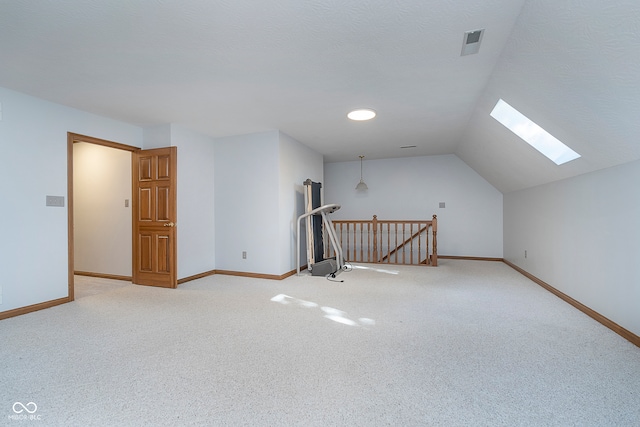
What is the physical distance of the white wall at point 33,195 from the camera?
3.15 m

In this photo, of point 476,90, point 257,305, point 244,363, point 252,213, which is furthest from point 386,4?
point 252,213

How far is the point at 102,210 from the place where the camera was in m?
5.03

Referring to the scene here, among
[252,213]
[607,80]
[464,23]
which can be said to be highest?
[464,23]

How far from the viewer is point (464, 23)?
2.08 metres

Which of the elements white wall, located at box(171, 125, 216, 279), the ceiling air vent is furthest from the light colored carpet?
the ceiling air vent

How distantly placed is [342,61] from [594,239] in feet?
10.0

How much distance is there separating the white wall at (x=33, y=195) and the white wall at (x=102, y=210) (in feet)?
3.86

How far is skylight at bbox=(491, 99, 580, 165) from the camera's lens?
336 cm

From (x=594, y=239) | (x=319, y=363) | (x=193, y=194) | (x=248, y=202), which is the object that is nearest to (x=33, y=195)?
(x=193, y=194)

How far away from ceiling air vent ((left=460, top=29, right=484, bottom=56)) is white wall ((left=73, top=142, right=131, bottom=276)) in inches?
193

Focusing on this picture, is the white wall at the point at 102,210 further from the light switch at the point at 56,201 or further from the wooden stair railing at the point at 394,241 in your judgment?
the wooden stair railing at the point at 394,241

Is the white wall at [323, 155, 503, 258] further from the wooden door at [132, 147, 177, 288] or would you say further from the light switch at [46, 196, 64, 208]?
the light switch at [46, 196, 64, 208]

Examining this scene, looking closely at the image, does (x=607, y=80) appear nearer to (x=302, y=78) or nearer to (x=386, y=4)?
(x=386, y=4)

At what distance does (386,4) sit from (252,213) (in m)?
3.68
